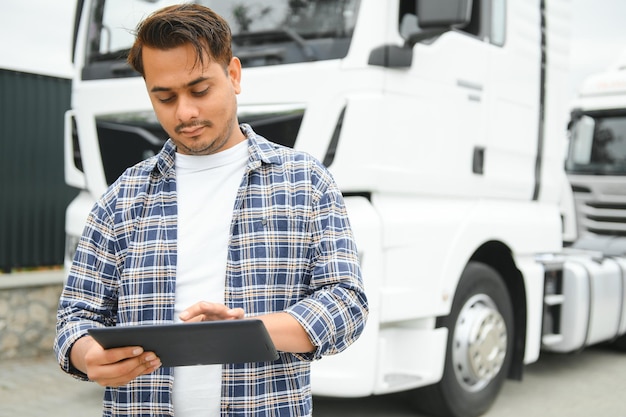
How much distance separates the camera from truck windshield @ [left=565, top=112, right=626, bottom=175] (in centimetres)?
816

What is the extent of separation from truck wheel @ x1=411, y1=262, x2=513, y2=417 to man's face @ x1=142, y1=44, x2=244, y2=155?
2745mm

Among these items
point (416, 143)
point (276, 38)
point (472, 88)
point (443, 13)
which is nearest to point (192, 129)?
point (443, 13)

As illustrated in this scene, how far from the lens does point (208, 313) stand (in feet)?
4.53

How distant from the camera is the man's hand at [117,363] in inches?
54.1

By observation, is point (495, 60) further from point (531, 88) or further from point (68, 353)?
point (68, 353)

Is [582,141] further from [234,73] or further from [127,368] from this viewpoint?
[127,368]

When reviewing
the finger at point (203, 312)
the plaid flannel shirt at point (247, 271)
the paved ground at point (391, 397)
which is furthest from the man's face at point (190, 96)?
the paved ground at point (391, 397)

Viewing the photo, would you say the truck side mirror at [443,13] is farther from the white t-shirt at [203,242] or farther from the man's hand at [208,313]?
the man's hand at [208,313]

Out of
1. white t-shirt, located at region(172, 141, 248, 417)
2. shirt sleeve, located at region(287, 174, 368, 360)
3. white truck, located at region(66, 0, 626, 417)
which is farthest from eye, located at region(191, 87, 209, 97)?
white truck, located at region(66, 0, 626, 417)

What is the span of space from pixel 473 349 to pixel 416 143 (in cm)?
127

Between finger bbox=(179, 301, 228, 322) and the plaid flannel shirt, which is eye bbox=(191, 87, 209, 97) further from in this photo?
finger bbox=(179, 301, 228, 322)

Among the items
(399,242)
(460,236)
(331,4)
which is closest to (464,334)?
(460,236)

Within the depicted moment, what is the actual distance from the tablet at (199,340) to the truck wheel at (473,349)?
2.83 meters

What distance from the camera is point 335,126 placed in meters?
3.51
